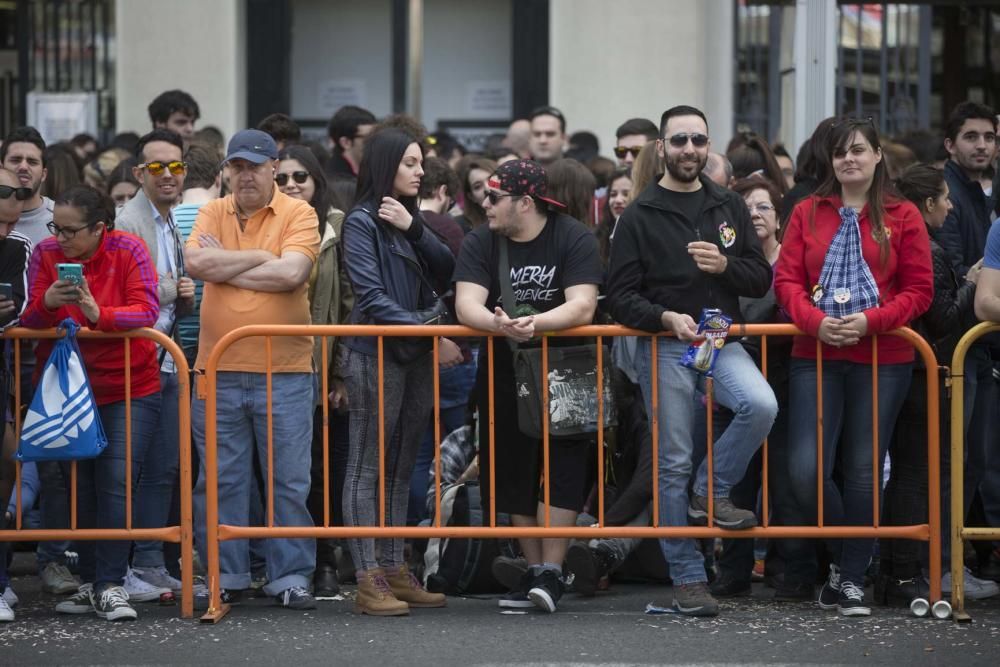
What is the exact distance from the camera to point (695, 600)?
7.62 m

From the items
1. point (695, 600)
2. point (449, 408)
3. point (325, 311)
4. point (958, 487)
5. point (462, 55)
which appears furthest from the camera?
point (462, 55)

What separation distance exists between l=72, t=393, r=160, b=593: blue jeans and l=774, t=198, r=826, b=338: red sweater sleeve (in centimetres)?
292

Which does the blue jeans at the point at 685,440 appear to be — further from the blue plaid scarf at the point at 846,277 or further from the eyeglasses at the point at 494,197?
the eyeglasses at the point at 494,197

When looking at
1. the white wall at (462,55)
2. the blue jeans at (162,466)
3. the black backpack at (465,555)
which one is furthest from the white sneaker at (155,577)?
the white wall at (462,55)

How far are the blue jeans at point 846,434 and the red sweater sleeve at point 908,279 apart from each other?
0.26 metres

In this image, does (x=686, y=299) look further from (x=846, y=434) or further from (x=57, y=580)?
(x=57, y=580)

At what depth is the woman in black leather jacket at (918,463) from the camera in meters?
7.81

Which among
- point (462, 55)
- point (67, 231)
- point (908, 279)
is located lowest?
point (908, 279)

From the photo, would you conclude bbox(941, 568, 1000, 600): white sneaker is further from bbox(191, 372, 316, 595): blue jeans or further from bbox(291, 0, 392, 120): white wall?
bbox(291, 0, 392, 120): white wall

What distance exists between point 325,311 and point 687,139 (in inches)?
79.0

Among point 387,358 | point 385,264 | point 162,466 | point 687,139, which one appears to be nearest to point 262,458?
point 162,466

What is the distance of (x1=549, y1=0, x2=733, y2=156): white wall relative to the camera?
15656 millimetres

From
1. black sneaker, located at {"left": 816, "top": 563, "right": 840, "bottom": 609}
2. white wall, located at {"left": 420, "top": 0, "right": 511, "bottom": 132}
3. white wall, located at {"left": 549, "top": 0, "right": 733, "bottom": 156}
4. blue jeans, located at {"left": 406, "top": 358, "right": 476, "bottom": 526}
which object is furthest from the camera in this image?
white wall, located at {"left": 420, "top": 0, "right": 511, "bottom": 132}

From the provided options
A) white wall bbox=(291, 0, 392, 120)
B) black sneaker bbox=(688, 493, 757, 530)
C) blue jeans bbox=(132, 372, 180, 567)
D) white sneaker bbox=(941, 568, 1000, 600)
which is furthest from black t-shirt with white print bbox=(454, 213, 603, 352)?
white wall bbox=(291, 0, 392, 120)
